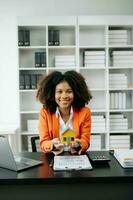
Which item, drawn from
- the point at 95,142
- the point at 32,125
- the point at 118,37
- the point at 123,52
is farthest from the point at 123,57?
the point at 32,125

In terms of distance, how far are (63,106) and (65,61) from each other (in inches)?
68.7

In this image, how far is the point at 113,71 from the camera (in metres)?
4.07

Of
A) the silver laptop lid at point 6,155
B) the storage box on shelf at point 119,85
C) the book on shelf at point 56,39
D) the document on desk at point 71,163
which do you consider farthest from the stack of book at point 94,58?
the silver laptop lid at point 6,155

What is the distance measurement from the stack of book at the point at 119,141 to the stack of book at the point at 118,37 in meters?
1.36

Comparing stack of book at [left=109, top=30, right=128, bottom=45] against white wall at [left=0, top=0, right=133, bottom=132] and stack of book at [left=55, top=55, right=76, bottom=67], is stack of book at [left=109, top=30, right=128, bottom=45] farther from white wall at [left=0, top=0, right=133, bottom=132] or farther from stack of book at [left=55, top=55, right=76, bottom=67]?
stack of book at [left=55, top=55, right=76, bottom=67]

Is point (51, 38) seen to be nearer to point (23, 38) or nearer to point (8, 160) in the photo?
point (23, 38)

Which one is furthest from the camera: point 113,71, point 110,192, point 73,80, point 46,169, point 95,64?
point 113,71

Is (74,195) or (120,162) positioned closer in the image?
(74,195)

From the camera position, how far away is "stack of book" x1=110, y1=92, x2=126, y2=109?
152 inches

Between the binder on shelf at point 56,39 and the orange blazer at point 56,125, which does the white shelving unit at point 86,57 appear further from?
the orange blazer at point 56,125
